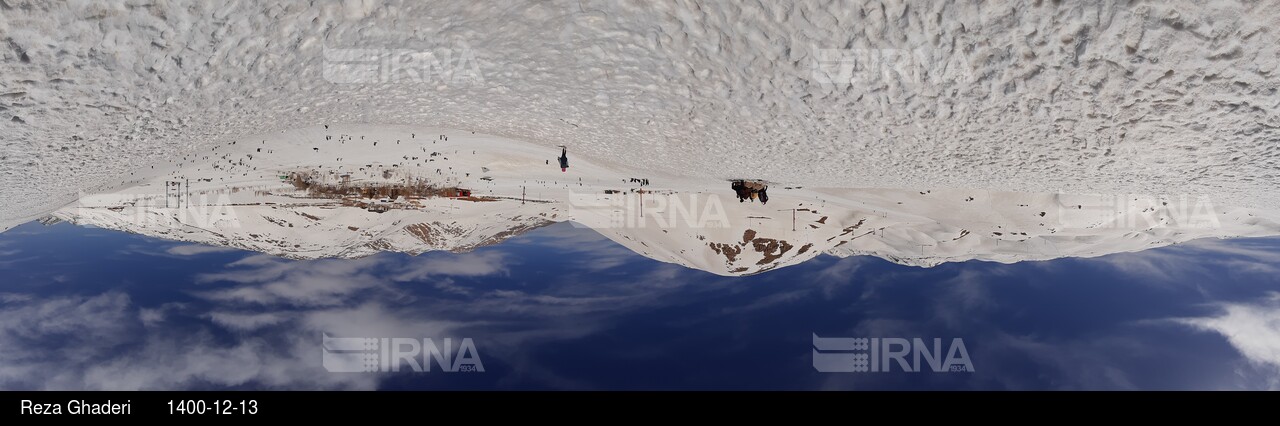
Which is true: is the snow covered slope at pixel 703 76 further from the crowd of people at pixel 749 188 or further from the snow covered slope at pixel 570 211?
the crowd of people at pixel 749 188

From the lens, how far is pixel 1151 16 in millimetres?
2992

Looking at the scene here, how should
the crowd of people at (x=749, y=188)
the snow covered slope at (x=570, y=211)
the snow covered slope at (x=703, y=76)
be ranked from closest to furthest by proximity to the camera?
the snow covered slope at (x=703, y=76) → the snow covered slope at (x=570, y=211) → the crowd of people at (x=749, y=188)

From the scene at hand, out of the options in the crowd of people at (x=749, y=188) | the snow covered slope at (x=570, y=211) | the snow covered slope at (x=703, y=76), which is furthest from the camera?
the crowd of people at (x=749, y=188)

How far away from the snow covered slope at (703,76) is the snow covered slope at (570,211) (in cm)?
242

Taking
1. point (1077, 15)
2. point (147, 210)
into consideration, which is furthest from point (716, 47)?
point (147, 210)

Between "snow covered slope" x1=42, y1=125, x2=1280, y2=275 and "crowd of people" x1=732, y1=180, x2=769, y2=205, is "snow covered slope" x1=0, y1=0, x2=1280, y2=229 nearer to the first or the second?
"snow covered slope" x1=42, y1=125, x2=1280, y2=275

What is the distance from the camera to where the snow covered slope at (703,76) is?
122 inches

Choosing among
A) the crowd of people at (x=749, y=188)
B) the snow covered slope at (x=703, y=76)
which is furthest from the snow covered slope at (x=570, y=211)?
the snow covered slope at (x=703, y=76)

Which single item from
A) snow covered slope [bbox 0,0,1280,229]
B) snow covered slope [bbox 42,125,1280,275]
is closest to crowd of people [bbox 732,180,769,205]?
snow covered slope [bbox 42,125,1280,275]

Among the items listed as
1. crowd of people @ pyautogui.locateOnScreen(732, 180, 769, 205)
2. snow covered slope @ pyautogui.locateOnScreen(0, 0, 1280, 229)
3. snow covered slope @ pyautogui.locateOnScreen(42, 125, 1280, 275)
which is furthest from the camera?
crowd of people @ pyautogui.locateOnScreen(732, 180, 769, 205)

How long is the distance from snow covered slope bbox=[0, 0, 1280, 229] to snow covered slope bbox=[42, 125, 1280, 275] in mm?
2416

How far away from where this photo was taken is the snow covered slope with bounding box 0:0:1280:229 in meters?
3.11

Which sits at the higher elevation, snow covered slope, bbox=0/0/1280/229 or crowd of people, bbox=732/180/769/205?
snow covered slope, bbox=0/0/1280/229

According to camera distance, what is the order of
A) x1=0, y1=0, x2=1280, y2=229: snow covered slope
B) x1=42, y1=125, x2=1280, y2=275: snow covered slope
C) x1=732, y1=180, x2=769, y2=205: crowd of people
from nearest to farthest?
x1=0, y1=0, x2=1280, y2=229: snow covered slope
x1=42, y1=125, x2=1280, y2=275: snow covered slope
x1=732, y1=180, x2=769, y2=205: crowd of people
